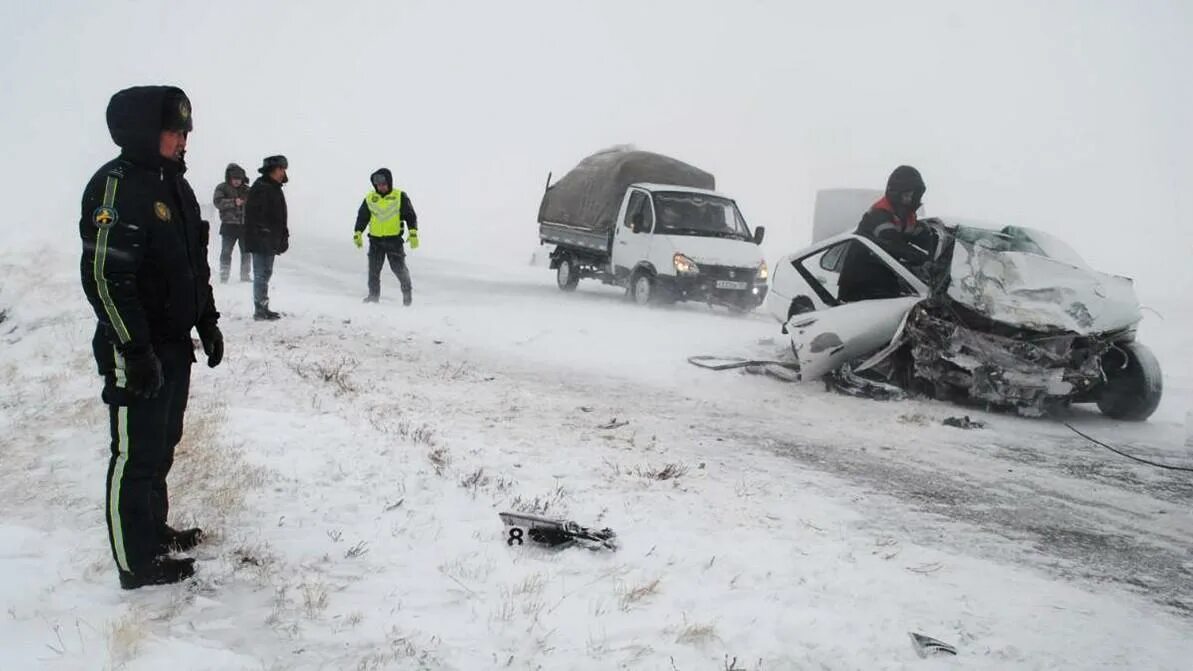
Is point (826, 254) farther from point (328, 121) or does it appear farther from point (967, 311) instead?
point (328, 121)

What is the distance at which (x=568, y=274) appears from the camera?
16.2 metres

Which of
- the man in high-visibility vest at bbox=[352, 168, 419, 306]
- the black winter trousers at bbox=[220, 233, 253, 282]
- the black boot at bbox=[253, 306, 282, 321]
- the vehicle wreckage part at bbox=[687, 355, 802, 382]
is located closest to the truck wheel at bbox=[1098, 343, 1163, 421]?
the vehicle wreckage part at bbox=[687, 355, 802, 382]

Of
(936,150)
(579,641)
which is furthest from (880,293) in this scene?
(936,150)

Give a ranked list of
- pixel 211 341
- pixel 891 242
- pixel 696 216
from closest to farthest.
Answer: pixel 211 341 → pixel 891 242 → pixel 696 216

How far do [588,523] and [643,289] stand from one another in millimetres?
9996

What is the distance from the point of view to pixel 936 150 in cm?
5366

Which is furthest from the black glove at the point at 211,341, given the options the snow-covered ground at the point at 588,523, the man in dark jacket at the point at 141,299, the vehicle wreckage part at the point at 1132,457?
the vehicle wreckage part at the point at 1132,457

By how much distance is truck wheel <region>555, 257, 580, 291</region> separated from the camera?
52.6 feet

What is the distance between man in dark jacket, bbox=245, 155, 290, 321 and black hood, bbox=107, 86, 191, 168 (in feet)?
21.9

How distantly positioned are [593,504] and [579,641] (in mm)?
1345

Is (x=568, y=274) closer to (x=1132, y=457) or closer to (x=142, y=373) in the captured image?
(x=1132, y=457)

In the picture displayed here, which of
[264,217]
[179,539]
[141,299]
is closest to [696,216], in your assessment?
[264,217]

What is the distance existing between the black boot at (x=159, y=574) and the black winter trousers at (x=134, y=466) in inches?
0.9

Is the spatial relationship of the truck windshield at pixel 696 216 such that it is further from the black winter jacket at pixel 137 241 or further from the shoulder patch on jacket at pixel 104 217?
the shoulder patch on jacket at pixel 104 217
